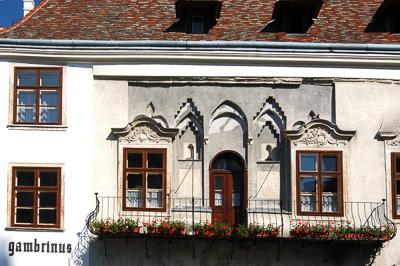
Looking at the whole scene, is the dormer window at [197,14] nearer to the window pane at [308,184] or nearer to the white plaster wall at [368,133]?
the white plaster wall at [368,133]

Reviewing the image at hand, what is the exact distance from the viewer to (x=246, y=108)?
16938 mm

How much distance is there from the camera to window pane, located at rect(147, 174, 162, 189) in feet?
54.4

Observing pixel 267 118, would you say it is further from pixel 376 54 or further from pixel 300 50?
pixel 376 54

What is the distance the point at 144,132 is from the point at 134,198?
5.49 feet

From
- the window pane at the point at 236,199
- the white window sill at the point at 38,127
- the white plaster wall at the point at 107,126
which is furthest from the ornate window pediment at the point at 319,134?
the white window sill at the point at 38,127

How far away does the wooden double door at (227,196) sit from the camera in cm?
1683

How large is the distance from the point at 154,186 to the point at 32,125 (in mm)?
3441

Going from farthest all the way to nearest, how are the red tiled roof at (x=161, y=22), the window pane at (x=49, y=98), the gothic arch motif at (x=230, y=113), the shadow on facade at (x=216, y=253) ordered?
the red tiled roof at (x=161, y=22), the gothic arch motif at (x=230, y=113), the window pane at (x=49, y=98), the shadow on facade at (x=216, y=253)

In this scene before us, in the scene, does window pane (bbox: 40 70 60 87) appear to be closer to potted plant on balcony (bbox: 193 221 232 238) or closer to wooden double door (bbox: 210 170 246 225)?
wooden double door (bbox: 210 170 246 225)

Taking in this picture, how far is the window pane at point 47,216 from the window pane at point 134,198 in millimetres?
1844

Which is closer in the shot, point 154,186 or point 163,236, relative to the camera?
point 163,236

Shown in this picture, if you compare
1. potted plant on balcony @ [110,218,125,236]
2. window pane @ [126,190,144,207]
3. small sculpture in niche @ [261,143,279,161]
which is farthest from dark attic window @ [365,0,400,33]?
potted plant on balcony @ [110,218,125,236]

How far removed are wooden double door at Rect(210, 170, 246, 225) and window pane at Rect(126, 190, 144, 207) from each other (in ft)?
6.01

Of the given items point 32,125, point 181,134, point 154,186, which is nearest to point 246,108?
point 181,134
